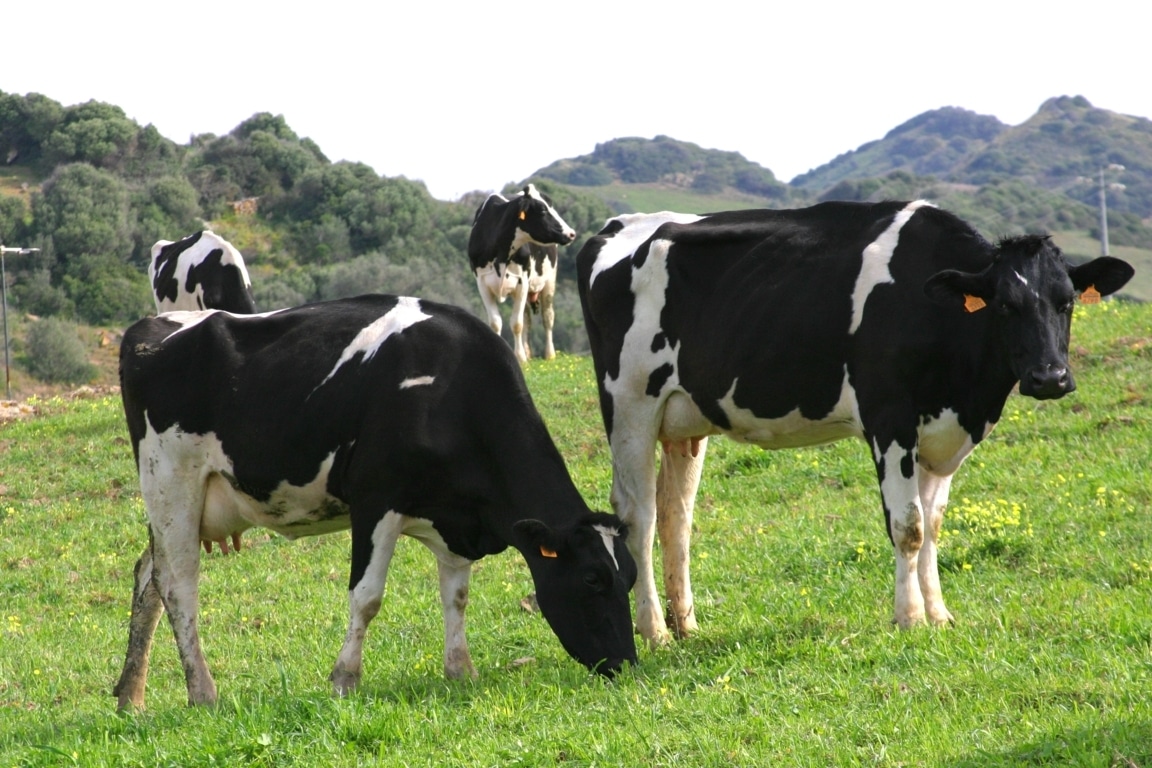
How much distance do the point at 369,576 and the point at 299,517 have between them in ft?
A: 2.98

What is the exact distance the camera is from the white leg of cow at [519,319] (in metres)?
24.6

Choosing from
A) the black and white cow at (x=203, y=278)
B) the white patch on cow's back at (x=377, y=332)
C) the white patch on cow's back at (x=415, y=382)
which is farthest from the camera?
the black and white cow at (x=203, y=278)

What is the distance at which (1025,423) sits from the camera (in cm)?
1557

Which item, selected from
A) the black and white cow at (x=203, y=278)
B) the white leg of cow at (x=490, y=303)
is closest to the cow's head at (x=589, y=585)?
the black and white cow at (x=203, y=278)

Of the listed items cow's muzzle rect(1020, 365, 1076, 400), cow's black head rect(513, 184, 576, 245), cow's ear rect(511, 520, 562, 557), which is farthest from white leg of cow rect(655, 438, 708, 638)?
cow's black head rect(513, 184, 576, 245)

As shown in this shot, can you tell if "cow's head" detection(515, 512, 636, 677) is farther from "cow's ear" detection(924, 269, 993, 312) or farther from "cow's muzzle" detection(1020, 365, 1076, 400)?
"cow's muzzle" detection(1020, 365, 1076, 400)

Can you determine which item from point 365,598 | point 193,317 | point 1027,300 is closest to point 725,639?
point 365,598

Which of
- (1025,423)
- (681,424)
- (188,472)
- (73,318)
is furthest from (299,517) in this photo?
(73,318)

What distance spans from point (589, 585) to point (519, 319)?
17.0m

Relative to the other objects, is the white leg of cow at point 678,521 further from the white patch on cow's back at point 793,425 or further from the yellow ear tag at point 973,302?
the yellow ear tag at point 973,302

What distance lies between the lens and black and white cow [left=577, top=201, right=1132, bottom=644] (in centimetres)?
832

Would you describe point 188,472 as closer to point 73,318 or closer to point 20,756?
point 20,756

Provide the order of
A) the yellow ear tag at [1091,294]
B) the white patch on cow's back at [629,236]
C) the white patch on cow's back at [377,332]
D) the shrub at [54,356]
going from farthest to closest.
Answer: the shrub at [54,356]
the white patch on cow's back at [629,236]
the white patch on cow's back at [377,332]
the yellow ear tag at [1091,294]

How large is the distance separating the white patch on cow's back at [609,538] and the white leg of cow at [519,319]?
1614 centimetres
